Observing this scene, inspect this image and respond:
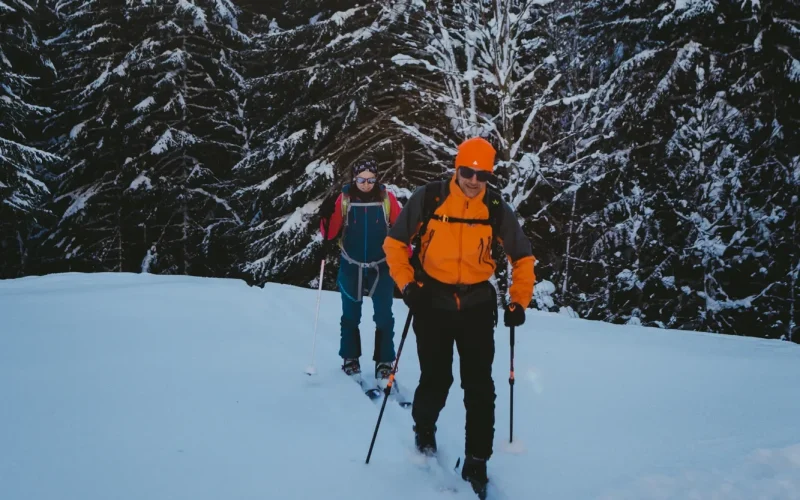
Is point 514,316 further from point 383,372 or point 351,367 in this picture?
point 351,367

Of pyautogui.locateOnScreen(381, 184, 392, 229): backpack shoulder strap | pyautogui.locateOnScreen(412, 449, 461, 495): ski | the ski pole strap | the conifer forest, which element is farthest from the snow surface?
the conifer forest

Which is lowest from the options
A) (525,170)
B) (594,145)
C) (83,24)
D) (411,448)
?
(411,448)

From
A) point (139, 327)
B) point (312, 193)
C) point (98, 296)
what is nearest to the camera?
point (139, 327)

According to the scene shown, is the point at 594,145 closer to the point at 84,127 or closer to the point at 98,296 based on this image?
the point at 98,296

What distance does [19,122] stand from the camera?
18.8m

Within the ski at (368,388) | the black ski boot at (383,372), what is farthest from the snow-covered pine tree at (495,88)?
the ski at (368,388)

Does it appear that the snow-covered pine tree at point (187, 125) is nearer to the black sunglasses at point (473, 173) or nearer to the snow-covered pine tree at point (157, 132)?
the snow-covered pine tree at point (157, 132)

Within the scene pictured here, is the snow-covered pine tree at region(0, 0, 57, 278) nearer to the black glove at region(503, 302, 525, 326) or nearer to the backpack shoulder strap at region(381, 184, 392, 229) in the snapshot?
the backpack shoulder strap at region(381, 184, 392, 229)

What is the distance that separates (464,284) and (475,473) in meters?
1.16

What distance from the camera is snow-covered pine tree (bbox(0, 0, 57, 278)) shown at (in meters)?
16.8

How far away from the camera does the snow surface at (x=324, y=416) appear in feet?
10.7

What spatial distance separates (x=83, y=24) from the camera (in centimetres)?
2148

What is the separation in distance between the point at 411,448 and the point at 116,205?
20.2 metres

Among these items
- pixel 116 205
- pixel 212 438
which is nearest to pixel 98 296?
pixel 212 438
